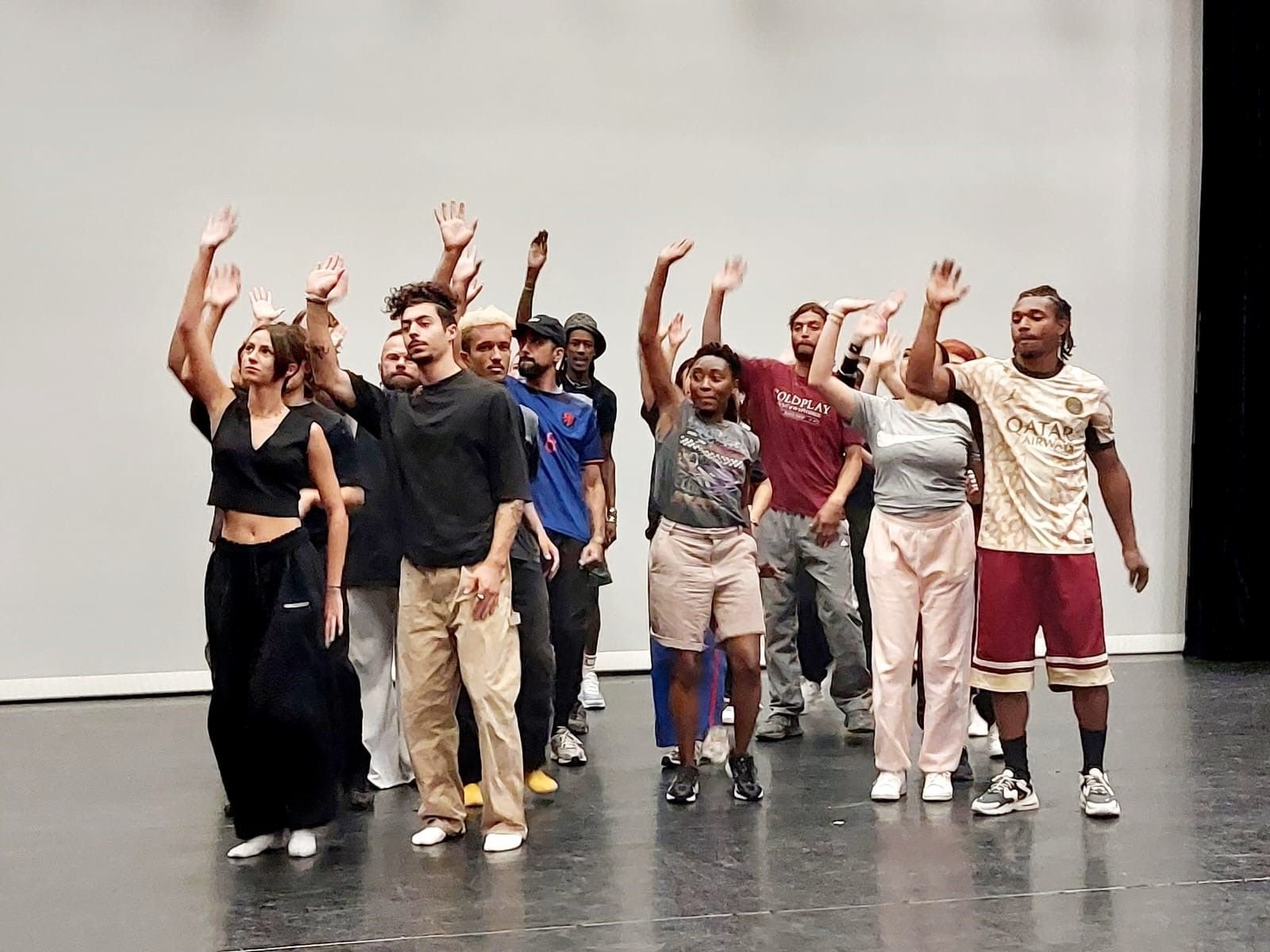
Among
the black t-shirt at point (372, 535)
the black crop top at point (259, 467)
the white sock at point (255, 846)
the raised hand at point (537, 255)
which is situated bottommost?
the white sock at point (255, 846)

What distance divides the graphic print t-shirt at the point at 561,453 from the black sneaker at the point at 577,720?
758 mm

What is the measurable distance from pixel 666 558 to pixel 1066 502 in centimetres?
117

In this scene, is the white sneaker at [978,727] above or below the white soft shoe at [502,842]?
below

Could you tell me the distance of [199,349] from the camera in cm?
399

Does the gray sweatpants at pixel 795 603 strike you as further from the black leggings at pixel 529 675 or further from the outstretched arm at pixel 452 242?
the outstretched arm at pixel 452 242

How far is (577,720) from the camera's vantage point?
225 inches

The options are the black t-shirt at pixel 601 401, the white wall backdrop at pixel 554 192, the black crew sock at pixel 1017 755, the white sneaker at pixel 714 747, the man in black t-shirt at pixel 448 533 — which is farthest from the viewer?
the white wall backdrop at pixel 554 192

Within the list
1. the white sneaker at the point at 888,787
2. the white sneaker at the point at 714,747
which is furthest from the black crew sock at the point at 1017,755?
the white sneaker at the point at 714,747

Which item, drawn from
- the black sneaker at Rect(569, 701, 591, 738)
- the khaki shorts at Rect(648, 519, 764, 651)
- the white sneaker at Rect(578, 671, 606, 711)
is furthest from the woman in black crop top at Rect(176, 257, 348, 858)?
the white sneaker at Rect(578, 671, 606, 711)

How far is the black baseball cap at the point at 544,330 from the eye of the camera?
502 centimetres

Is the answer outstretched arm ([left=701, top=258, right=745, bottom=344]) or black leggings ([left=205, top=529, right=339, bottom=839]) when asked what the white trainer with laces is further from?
black leggings ([left=205, top=529, right=339, bottom=839])

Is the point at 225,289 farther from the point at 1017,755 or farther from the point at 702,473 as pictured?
the point at 1017,755

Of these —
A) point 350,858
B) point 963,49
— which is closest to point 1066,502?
point 350,858

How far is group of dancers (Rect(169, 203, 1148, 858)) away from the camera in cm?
388
